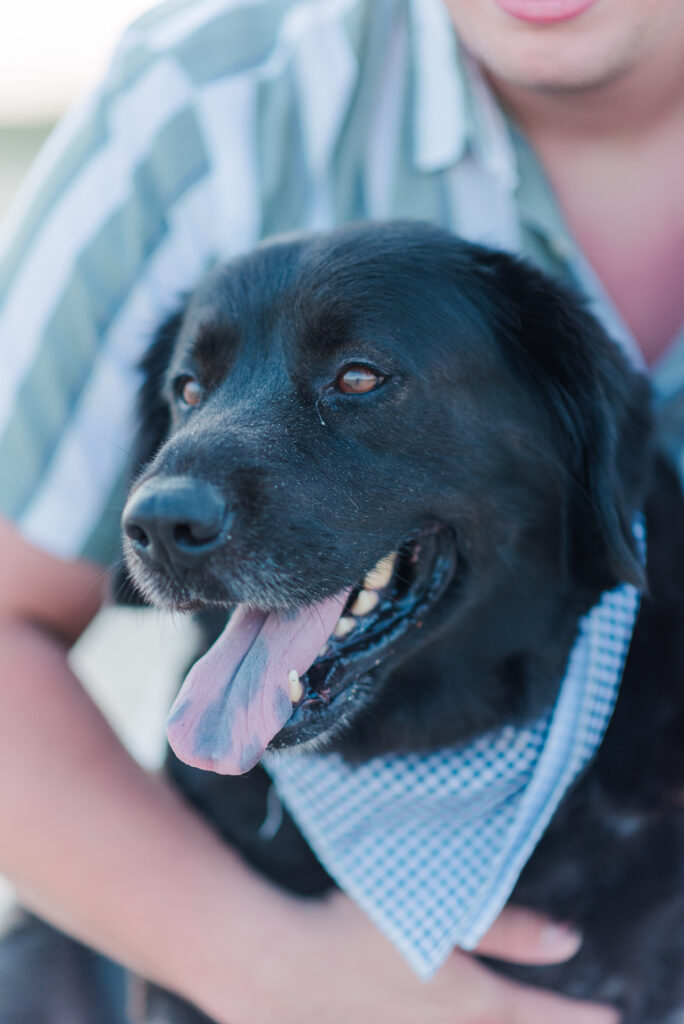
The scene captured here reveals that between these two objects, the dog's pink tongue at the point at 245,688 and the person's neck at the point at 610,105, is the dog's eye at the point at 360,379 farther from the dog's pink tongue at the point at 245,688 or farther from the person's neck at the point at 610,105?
the person's neck at the point at 610,105

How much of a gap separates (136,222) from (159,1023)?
4.74 feet

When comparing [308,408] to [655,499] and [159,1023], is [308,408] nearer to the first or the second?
[655,499]

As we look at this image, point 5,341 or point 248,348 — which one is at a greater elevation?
point 248,348

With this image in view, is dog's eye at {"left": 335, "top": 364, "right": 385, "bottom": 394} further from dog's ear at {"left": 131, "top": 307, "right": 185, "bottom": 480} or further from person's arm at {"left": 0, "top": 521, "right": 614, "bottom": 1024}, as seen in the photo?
person's arm at {"left": 0, "top": 521, "right": 614, "bottom": 1024}

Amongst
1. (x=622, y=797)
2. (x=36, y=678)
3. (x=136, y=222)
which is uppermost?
(x=136, y=222)

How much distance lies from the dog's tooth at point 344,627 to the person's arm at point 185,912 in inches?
19.0

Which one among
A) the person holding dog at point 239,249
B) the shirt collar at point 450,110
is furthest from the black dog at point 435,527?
the shirt collar at point 450,110

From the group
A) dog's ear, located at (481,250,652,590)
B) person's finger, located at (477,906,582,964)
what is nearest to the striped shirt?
dog's ear, located at (481,250,652,590)

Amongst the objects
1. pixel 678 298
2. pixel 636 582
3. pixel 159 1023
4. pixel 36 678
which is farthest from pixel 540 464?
pixel 159 1023

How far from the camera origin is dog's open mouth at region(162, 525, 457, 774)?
137 cm

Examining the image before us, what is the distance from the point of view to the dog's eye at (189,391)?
166cm

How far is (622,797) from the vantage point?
1646 mm

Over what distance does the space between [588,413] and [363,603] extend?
46 cm

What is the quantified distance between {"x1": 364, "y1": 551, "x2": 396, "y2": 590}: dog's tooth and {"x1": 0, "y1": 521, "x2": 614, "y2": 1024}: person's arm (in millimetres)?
559
